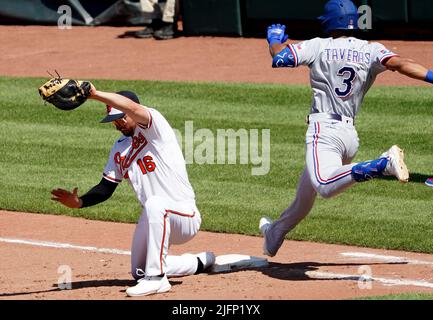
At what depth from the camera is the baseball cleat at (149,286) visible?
265 inches

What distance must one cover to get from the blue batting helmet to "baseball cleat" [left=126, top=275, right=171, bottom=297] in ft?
6.78

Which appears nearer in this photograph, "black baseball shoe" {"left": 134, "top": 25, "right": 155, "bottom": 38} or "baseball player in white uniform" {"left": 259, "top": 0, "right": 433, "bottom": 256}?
"baseball player in white uniform" {"left": 259, "top": 0, "right": 433, "bottom": 256}

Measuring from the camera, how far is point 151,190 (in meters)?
6.98

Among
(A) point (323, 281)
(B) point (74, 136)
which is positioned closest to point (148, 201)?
(A) point (323, 281)

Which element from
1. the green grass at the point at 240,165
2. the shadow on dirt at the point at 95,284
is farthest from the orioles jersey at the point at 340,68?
the shadow on dirt at the point at 95,284

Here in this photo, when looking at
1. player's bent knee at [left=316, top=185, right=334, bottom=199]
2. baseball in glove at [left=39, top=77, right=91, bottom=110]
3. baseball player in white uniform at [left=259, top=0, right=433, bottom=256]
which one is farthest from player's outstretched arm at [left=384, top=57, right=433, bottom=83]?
baseball in glove at [left=39, top=77, right=91, bottom=110]

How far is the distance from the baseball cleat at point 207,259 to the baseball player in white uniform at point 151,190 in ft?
0.88

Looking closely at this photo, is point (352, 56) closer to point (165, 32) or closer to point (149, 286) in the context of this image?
point (149, 286)

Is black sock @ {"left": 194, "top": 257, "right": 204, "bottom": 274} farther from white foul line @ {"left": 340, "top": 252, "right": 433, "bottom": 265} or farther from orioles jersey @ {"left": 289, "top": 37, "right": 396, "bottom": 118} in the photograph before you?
orioles jersey @ {"left": 289, "top": 37, "right": 396, "bottom": 118}

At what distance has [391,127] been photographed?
12.1 metres

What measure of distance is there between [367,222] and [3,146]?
4908mm

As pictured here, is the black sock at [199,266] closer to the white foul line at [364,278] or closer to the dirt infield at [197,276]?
the dirt infield at [197,276]

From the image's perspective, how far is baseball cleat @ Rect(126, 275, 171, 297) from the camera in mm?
6727
